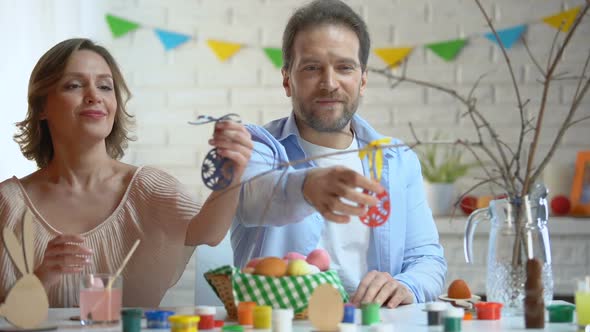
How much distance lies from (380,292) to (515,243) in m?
0.33

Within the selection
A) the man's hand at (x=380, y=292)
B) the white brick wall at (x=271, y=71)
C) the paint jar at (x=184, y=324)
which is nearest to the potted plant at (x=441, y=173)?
the white brick wall at (x=271, y=71)

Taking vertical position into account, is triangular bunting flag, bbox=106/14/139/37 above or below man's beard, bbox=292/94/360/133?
above

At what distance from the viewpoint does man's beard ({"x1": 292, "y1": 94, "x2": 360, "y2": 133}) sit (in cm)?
207

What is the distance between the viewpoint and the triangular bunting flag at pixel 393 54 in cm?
340

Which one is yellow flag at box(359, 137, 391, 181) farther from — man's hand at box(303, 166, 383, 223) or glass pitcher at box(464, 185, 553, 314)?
glass pitcher at box(464, 185, 553, 314)

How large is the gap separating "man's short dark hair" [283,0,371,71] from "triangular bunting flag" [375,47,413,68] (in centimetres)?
124

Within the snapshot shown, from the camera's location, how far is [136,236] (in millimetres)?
2018

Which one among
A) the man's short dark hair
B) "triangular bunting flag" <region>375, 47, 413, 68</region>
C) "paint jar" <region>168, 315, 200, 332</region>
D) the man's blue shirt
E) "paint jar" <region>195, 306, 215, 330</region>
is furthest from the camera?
"triangular bunting flag" <region>375, 47, 413, 68</region>

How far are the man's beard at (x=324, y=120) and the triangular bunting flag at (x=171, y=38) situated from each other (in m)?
1.50

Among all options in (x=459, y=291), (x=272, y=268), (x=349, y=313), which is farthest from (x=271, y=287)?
(x=459, y=291)

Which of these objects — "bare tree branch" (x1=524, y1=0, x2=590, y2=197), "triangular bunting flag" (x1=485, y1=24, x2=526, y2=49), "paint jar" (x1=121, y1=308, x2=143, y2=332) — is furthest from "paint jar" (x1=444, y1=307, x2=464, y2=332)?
"triangular bunting flag" (x1=485, y1=24, x2=526, y2=49)

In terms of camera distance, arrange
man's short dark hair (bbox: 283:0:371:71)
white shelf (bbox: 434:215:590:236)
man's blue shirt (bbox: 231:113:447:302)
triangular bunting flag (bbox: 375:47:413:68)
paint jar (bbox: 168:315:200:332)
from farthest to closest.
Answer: triangular bunting flag (bbox: 375:47:413:68)
white shelf (bbox: 434:215:590:236)
man's short dark hair (bbox: 283:0:371:71)
man's blue shirt (bbox: 231:113:447:302)
paint jar (bbox: 168:315:200:332)

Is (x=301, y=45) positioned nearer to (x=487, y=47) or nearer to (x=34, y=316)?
(x=34, y=316)

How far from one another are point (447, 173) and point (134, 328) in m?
2.23
